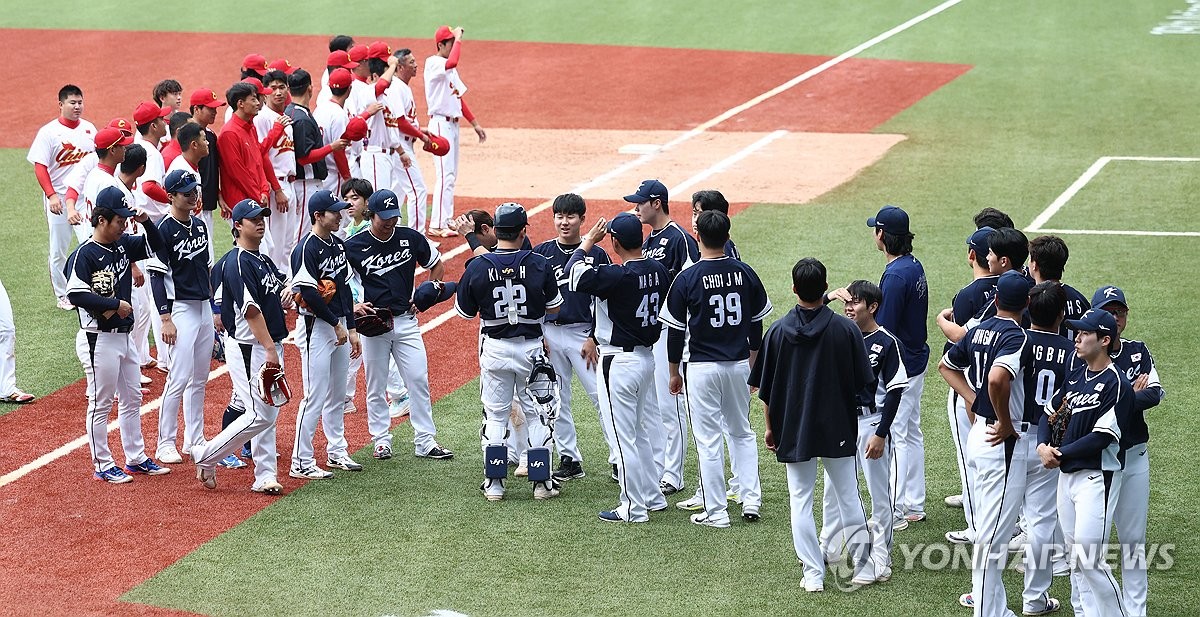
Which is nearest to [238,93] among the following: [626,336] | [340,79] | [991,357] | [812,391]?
[340,79]

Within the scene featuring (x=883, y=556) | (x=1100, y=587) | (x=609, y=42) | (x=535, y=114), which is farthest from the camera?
(x=609, y=42)

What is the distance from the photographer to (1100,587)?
→ 229 inches

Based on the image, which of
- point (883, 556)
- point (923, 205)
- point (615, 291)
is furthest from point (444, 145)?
point (883, 556)

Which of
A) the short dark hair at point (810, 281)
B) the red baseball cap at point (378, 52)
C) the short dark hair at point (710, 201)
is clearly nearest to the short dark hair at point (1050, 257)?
the short dark hair at point (810, 281)

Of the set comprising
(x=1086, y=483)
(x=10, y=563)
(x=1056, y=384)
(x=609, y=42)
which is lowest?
(x=10, y=563)

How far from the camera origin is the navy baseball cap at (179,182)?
8.37 m

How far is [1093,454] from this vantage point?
5805 millimetres

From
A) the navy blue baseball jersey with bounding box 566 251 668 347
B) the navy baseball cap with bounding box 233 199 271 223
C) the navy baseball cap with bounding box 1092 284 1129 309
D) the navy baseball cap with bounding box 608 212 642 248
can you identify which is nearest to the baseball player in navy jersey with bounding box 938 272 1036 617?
the navy baseball cap with bounding box 1092 284 1129 309

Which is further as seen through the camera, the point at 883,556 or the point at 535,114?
the point at 535,114

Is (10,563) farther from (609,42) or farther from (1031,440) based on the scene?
(609,42)

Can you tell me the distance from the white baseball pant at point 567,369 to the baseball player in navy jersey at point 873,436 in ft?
6.09

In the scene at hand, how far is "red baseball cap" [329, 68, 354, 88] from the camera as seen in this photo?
39.4 feet

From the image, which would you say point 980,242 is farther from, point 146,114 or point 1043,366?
point 146,114

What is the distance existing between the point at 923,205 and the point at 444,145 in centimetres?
540
